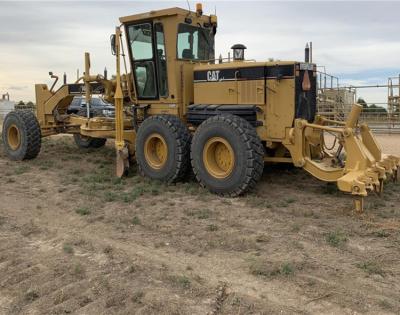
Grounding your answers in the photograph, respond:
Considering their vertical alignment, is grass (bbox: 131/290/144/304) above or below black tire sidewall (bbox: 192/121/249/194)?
below

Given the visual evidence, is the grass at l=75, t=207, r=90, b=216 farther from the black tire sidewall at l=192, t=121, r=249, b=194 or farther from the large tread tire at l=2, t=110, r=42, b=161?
the large tread tire at l=2, t=110, r=42, b=161

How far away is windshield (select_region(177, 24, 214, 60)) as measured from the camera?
30.8ft

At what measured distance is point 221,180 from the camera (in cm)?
795

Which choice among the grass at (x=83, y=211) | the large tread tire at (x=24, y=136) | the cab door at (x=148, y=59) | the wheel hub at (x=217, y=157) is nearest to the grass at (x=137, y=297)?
the grass at (x=83, y=211)

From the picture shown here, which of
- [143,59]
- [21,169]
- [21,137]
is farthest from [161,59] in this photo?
[21,137]

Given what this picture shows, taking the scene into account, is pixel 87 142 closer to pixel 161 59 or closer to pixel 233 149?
pixel 161 59

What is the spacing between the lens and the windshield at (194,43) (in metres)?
9.38

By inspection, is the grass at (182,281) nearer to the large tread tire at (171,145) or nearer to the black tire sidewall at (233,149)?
the black tire sidewall at (233,149)

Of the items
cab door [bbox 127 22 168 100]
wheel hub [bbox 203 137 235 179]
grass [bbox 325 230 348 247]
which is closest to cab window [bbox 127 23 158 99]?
cab door [bbox 127 22 168 100]

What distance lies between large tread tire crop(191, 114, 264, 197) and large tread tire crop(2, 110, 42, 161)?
5.12 m

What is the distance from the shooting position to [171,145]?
28.8 ft

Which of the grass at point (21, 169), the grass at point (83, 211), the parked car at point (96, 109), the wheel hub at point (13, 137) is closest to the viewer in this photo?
the grass at point (83, 211)

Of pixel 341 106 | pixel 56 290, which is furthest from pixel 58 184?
pixel 341 106

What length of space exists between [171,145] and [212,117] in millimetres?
988
